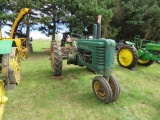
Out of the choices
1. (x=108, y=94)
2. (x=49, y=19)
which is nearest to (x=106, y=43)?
(x=108, y=94)

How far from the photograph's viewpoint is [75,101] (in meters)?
3.81

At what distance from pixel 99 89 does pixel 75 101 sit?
1.73 feet

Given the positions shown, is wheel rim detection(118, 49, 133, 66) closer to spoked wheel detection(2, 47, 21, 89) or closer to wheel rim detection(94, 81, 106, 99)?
wheel rim detection(94, 81, 106, 99)

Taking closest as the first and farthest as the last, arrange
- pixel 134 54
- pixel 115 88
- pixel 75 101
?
1. pixel 115 88
2. pixel 75 101
3. pixel 134 54

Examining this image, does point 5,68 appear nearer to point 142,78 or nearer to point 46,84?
point 46,84

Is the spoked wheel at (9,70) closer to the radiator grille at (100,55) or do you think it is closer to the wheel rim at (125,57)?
the radiator grille at (100,55)

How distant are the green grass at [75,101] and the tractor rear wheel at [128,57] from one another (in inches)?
40.7

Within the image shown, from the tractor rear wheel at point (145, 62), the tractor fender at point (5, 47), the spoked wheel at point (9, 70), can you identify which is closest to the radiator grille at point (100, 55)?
the tractor fender at point (5, 47)

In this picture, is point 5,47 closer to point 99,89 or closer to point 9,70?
point 9,70

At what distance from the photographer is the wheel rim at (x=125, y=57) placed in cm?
655

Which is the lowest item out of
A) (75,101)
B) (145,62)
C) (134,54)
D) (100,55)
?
(75,101)

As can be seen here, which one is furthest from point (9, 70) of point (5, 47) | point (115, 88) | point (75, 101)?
point (115, 88)

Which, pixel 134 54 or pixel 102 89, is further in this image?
pixel 134 54

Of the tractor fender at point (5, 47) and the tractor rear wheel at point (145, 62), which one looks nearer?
the tractor fender at point (5, 47)
